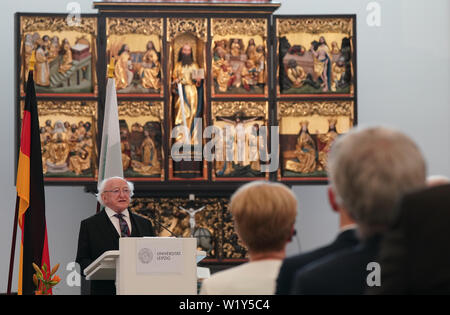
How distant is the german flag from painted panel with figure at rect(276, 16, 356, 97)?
4.67m

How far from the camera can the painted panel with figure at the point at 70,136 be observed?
1245 cm

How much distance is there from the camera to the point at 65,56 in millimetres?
12688

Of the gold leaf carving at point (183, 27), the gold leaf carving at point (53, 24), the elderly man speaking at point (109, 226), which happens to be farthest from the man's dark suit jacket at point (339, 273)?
the gold leaf carving at point (53, 24)

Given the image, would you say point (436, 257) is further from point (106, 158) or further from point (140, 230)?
point (106, 158)

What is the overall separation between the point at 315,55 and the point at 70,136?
3773 mm

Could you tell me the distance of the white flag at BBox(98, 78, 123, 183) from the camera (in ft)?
32.0

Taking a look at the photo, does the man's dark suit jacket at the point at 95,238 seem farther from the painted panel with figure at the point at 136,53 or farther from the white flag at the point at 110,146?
the painted panel with figure at the point at 136,53

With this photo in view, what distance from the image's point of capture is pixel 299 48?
12.9m

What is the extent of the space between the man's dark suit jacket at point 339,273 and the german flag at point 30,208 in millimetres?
6450

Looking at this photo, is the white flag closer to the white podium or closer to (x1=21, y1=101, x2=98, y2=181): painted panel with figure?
(x1=21, y1=101, x2=98, y2=181): painted panel with figure

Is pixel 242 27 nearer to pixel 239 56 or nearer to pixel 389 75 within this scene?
pixel 239 56

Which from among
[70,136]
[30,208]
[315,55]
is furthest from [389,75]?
[30,208]

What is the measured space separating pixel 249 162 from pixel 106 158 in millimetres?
3368
